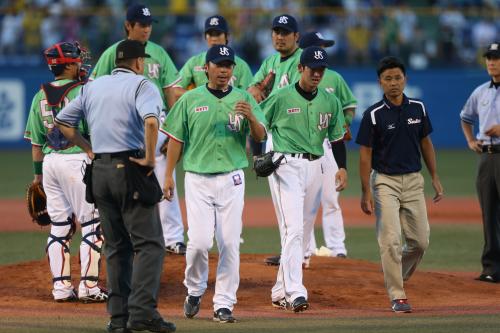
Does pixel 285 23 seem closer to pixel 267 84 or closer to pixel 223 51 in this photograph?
pixel 267 84

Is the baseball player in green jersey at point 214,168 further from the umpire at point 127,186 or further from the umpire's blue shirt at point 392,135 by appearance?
the umpire's blue shirt at point 392,135

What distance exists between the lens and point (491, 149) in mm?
11750

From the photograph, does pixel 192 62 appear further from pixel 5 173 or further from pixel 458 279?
pixel 5 173

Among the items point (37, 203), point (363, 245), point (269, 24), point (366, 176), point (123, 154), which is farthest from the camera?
point (269, 24)

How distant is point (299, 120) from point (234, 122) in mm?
989

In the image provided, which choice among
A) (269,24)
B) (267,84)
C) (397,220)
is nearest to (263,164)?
(397,220)

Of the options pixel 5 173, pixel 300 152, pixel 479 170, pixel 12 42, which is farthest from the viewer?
pixel 12 42

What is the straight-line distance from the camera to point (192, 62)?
39.9ft

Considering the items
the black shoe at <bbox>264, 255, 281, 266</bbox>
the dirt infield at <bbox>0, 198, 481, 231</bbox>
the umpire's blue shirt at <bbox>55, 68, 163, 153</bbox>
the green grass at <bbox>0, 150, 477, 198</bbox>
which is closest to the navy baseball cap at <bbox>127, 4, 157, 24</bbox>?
the black shoe at <bbox>264, 255, 281, 266</bbox>

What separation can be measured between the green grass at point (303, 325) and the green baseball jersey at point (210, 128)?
131 centimetres

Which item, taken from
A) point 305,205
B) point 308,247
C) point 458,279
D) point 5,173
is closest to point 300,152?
point 305,205

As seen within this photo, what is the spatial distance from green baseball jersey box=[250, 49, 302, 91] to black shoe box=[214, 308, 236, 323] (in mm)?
3049

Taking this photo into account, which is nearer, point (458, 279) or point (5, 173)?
point (458, 279)

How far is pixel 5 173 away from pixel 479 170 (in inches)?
568
